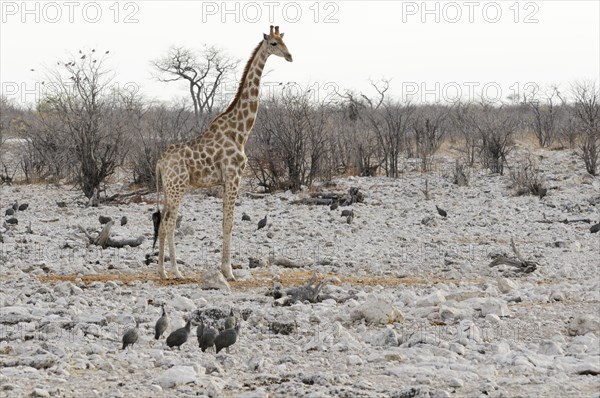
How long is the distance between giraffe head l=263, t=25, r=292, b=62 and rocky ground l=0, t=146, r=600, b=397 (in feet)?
8.05

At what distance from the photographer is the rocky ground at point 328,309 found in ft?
17.3

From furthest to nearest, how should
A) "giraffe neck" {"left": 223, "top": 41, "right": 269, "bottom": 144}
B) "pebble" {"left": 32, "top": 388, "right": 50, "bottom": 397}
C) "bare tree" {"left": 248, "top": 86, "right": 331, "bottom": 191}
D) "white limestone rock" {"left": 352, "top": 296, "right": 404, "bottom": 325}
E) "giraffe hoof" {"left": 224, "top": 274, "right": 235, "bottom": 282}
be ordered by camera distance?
1. "bare tree" {"left": 248, "top": 86, "right": 331, "bottom": 191}
2. "giraffe neck" {"left": 223, "top": 41, "right": 269, "bottom": 144}
3. "giraffe hoof" {"left": 224, "top": 274, "right": 235, "bottom": 282}
4. "white limestone rock" {"left": 352, "top": 296, "right": 404, "bottom": 325}
5. "pebble" {"left": 32, "top": 388, "right": 50, "bottom": 397}

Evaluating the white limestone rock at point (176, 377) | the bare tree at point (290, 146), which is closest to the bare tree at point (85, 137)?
the bare tree at point (290, 146)

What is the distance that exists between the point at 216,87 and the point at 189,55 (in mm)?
2500

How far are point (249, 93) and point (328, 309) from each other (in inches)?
137

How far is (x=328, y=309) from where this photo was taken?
7.46 m

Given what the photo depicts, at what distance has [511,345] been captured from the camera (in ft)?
20.2

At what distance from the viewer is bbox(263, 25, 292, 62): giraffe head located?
9.73m

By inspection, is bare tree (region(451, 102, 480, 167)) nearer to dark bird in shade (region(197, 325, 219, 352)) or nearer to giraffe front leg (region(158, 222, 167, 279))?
giraffe front leg (region(158, 222, 167, 279))

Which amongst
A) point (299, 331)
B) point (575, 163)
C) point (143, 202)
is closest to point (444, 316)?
point (299, 331)

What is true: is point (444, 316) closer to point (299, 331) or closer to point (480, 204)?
point (299, 331)

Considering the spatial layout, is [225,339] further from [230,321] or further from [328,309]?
[328,309]

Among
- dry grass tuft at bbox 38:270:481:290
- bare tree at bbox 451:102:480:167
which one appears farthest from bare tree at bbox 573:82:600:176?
dry grass tuft at bbox 38:270:481:290

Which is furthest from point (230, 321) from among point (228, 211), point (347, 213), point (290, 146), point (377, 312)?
point (290, 146)
